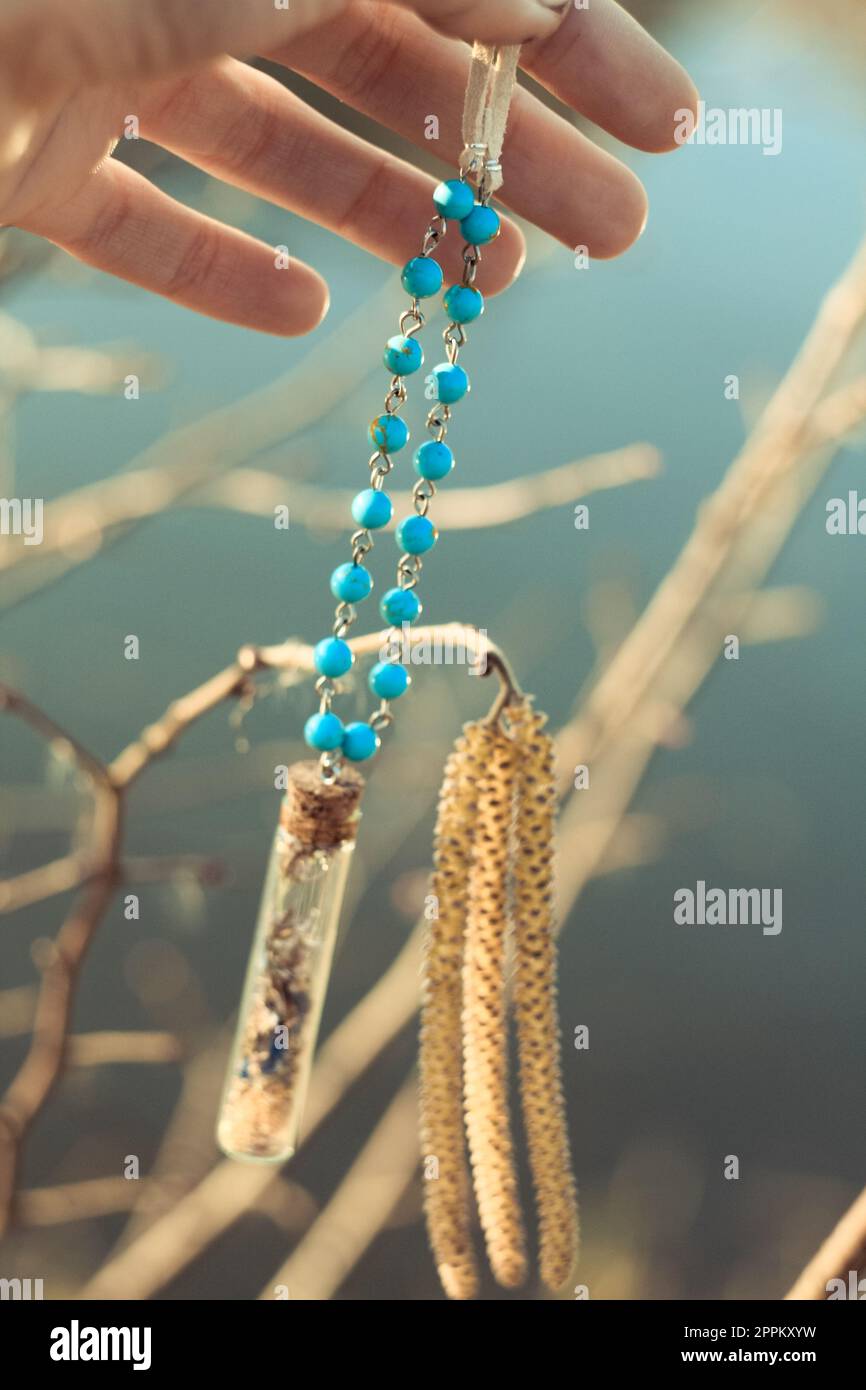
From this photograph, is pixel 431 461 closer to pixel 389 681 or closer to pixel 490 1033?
pixel 389 681

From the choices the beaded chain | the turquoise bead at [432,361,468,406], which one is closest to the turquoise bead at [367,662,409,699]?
the beaded chain

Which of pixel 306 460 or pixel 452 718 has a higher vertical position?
pixel 306 460

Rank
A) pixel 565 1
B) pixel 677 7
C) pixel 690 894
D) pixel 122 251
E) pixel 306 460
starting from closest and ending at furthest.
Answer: pixel 565 1 < pixel 122 251 < pixel 306 460 < pixel 677 7 < pixel 690 894

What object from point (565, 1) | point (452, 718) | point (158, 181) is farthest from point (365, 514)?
point (158, 181)

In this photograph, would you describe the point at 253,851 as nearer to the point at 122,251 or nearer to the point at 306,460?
the point at 306,460

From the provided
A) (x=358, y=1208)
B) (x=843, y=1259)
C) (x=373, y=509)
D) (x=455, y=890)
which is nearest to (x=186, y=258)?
(x=373, y=509)

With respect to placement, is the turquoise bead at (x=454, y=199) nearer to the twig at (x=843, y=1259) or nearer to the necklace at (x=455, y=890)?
the necklace at (x=455, y=890)

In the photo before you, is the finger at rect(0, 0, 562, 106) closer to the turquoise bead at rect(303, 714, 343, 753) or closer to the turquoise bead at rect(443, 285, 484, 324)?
the turquoise bead at rect(443, 285, 484, 324)
